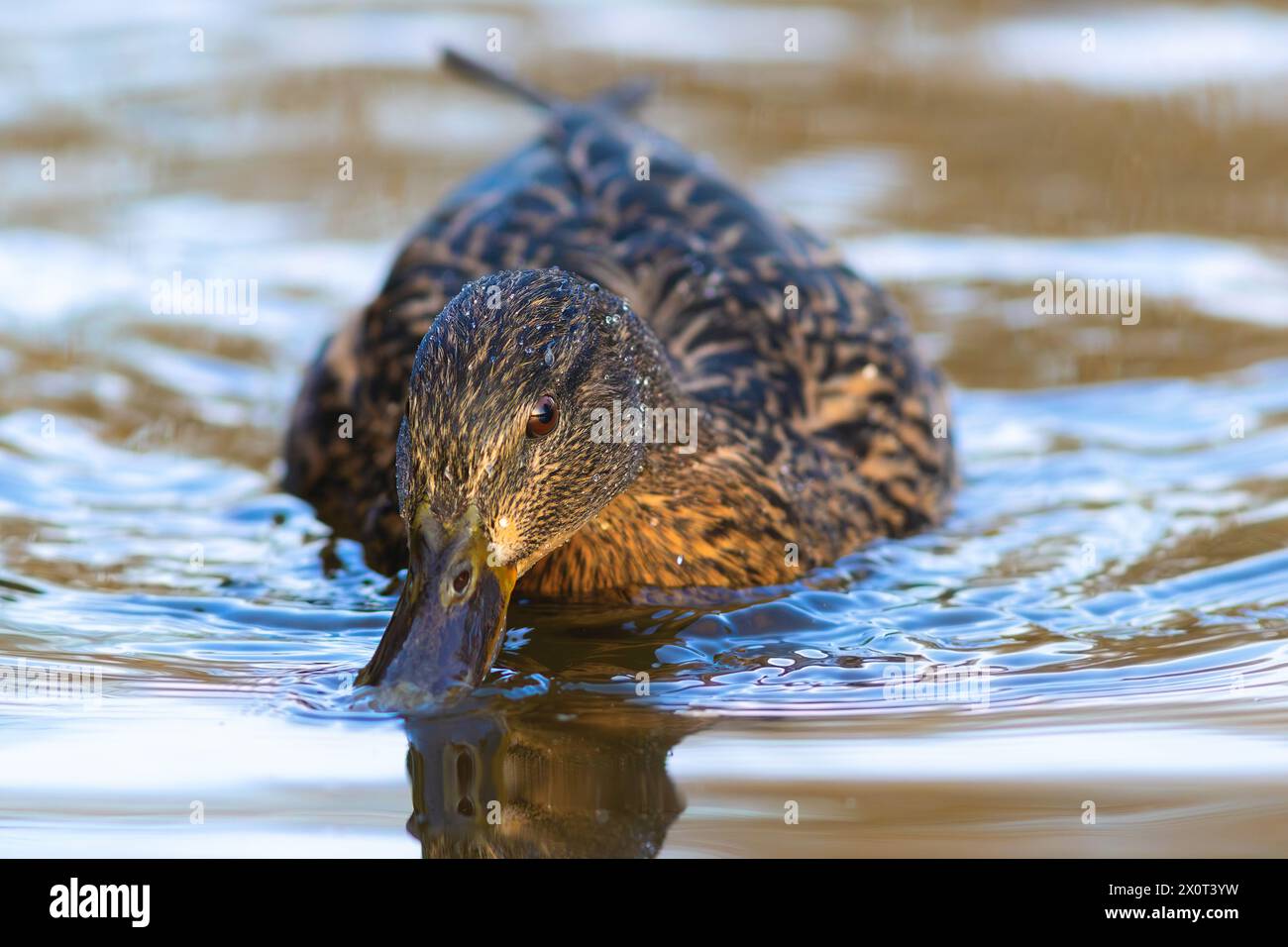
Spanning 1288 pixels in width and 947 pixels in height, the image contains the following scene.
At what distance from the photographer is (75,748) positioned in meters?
5.08

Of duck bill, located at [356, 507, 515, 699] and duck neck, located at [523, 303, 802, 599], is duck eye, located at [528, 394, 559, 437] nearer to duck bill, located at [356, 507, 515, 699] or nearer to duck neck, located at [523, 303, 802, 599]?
duck bill, located at [356, 507, 515, 699]

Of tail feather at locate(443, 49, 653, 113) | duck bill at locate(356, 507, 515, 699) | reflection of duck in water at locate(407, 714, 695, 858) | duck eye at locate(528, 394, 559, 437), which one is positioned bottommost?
reflection of duck in water at locate(407, 714, 695, 858)

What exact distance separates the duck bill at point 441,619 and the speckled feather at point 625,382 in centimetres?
8

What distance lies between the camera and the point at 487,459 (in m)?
5.09

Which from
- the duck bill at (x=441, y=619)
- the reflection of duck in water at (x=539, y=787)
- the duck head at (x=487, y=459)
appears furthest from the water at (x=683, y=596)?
the duck head at (x=487, y=459)

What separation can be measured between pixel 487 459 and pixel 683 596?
48.1 inches

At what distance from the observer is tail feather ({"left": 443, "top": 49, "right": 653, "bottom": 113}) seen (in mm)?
8562

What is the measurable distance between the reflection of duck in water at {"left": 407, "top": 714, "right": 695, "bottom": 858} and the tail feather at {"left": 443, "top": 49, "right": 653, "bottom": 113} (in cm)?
384

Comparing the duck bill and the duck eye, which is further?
the duck eye

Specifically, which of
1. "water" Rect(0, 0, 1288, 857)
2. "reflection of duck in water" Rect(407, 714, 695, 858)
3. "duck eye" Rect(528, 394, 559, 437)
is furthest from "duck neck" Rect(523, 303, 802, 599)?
"reflection of duck in water" Rect(407, 714, 695, 858)

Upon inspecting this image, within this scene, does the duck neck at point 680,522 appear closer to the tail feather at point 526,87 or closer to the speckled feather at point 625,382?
the speckled feather at point 625,382
